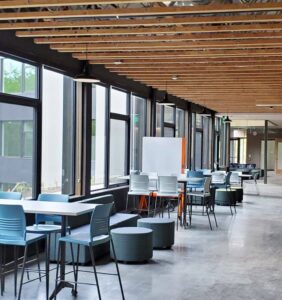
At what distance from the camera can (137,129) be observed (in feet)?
35.4

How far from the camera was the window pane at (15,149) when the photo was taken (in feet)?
19.5

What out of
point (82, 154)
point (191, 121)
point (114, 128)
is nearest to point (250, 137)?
point (191, 121)

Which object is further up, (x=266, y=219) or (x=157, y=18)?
(x=157, y=18)

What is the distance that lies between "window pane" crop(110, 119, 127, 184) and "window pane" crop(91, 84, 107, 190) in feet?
1.56

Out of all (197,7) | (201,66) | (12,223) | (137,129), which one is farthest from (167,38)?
(137,129)

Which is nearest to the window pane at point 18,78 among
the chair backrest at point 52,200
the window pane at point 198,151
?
the chair backrest at point 52,200

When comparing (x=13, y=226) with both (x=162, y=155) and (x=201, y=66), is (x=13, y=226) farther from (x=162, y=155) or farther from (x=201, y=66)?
(x=162, y=155)

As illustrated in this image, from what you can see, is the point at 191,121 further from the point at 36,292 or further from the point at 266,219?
the point at 36,292

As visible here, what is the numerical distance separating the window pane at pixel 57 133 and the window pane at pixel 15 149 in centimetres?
37

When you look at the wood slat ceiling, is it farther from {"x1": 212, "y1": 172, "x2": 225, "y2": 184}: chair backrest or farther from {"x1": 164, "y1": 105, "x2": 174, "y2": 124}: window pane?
{"x1": 164, "y1": 105, "x2": 174, "y2": 124}: window pane

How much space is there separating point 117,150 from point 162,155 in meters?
0.96

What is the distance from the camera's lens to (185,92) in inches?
449

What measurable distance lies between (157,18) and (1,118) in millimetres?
2280

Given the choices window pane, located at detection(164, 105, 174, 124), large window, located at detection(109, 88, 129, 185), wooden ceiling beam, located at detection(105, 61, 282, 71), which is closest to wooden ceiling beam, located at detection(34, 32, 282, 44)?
wooden ceiling beam, located at detection(105, 61, 282, 71)
